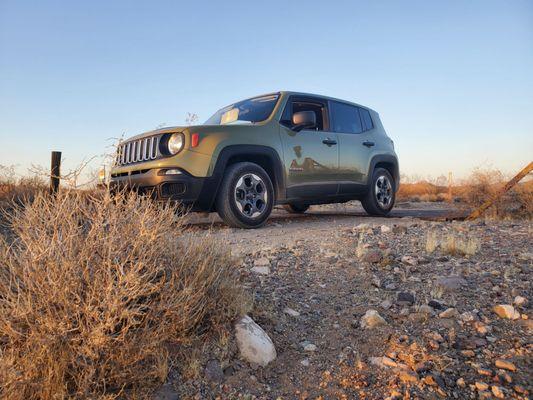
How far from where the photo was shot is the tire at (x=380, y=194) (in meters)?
7.69

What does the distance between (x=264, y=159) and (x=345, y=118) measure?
226 centimetres

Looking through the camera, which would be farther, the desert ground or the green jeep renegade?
the green jeep renegade

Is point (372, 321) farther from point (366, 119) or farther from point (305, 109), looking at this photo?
point (366, 119)

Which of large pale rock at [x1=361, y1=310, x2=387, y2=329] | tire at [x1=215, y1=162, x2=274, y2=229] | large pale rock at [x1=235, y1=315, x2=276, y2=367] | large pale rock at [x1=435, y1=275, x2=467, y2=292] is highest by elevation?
tire at [x1=215, y1=162, x2=274, y2=229]

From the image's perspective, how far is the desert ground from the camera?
79.1 inches

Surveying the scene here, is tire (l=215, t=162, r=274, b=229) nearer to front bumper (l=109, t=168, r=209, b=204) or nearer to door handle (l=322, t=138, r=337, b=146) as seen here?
front bumper (l=109, t=168, r=209, b=204)

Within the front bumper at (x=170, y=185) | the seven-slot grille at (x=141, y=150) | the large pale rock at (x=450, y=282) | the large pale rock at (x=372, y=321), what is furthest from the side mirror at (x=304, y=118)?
the large pale rock at (x=372, y=321)

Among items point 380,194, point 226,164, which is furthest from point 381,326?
point 380,194

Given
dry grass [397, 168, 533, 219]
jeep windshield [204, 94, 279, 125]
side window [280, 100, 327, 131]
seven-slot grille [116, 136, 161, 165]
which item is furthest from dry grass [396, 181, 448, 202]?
seven-slot grille [116, 136, 161, 165]

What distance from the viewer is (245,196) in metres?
5.54

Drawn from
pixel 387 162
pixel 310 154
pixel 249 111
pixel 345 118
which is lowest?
pixel 310 154

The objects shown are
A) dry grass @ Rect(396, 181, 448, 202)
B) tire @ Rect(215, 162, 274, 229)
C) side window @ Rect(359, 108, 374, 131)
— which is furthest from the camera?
dry grass @ Rect(396, 181, 448, 202)

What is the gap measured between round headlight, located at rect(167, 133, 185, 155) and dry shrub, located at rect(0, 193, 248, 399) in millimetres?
2721

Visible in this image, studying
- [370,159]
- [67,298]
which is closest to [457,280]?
[67,298]
